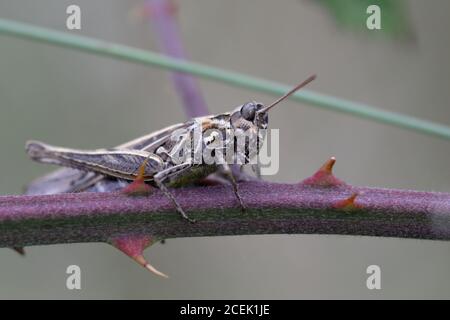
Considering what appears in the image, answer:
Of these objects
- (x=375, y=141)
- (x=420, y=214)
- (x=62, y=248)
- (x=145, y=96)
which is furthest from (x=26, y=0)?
(x=420, y=214)

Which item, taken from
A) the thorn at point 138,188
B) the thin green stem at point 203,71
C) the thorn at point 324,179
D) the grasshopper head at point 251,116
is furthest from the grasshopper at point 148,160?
the thorn at point 324,179

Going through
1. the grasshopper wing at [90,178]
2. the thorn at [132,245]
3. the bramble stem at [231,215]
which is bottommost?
the thorn at [132,245]

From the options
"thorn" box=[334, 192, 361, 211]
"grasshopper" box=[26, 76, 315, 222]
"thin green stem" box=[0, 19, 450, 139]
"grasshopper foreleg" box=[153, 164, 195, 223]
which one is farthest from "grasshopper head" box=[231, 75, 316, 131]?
"thorn" box=[334, 192, 361, 211]

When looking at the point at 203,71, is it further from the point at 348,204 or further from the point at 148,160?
the point at 348,204

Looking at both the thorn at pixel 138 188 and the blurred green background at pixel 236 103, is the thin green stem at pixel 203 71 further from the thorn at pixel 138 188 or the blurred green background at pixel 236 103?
the blurred green background at pixel 236 103

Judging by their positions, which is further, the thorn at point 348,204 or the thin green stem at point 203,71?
the thin green stem at point 203,71
